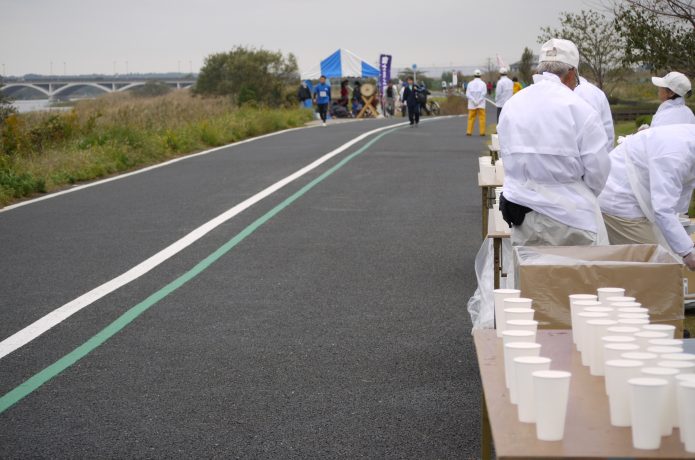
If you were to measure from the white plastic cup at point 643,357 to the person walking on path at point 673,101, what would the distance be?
192 inches

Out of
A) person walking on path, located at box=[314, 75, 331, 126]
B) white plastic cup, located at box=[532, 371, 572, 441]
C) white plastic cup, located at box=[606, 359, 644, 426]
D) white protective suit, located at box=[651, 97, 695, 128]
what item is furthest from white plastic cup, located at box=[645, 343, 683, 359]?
person walking on path, located at box=[314, 75, 331, 126]

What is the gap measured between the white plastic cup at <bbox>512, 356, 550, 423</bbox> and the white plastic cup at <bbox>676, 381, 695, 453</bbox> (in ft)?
1.29

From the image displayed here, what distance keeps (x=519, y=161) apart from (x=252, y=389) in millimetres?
1992

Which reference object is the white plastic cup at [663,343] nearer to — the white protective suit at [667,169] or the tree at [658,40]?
the white protective suit at [667,169]

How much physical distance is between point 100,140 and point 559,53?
720 inches

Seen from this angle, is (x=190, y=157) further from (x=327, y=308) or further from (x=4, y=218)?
(x=327, y=308)

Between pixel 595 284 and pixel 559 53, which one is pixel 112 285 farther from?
pixel 595 284

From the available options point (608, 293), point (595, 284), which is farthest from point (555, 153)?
point (608, 293)

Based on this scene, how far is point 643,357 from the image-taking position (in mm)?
2842

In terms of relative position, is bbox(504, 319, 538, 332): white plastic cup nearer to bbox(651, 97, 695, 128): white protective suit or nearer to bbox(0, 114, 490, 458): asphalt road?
bbox(0, 114, 490, 458): asphalt road

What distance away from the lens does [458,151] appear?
2278 centimetres

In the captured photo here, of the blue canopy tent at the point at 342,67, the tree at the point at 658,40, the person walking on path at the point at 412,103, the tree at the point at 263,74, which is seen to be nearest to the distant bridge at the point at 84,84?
the tree at the point at 263,74

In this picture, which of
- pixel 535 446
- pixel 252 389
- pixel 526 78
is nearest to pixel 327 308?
pixel 252 389

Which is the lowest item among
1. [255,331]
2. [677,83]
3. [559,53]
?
[255,331]
